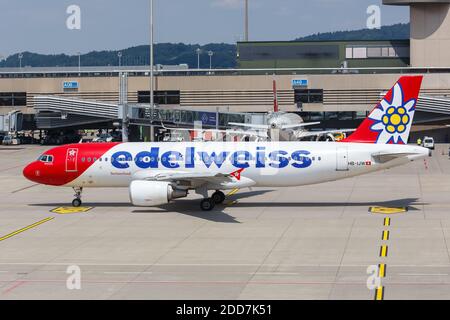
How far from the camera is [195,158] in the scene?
51250mm

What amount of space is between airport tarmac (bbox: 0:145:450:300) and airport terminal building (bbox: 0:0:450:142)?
54634 millimetres

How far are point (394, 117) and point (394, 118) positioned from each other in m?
0.06

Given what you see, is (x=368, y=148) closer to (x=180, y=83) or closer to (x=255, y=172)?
(x=255, y=172)

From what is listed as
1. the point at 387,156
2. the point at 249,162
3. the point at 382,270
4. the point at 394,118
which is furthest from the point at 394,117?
the point at 382,270

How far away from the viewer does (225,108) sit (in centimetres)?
11875

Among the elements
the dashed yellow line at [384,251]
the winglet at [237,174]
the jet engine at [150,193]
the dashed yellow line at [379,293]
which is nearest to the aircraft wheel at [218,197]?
the winglet at [237,174]

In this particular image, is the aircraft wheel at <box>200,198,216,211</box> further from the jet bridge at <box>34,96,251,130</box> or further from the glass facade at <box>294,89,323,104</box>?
the glass facade at <box>294,89,323,104</box>

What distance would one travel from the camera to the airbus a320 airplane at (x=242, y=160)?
4962 centimetres

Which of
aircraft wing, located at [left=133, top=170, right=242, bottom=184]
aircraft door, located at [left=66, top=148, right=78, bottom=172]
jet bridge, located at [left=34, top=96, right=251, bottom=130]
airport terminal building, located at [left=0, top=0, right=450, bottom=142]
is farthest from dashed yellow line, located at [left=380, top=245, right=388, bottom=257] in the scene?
airport terminal building, located at [left=0, top=0, right=450, bottom=142]

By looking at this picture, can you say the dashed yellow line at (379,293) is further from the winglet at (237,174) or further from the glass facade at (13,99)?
the glass facade at (13,99)

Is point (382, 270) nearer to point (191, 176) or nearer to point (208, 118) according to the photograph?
point (191, 176)

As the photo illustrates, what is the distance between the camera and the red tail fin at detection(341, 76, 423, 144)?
5053 centimetres
